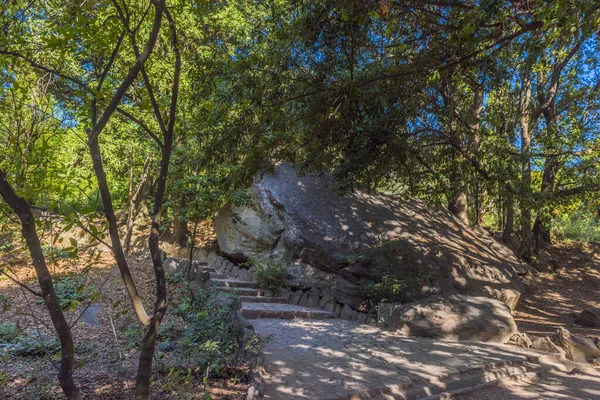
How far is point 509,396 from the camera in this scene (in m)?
4.21

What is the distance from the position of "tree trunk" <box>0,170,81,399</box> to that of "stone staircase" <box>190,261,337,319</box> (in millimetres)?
4136

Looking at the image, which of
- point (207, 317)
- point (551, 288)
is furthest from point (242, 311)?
point (551, 288)

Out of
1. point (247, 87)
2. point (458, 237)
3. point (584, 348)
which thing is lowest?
point (584, 348)

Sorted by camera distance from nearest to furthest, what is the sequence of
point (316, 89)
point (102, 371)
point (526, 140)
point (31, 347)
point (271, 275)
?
point (102, 371) → point (316, 89) → point (31, 347) → point (271, 275) → point (526, 140)

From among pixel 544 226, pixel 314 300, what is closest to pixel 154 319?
pixel 314 300

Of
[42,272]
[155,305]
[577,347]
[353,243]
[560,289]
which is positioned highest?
[353,243]

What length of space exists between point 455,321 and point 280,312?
10.0 feet

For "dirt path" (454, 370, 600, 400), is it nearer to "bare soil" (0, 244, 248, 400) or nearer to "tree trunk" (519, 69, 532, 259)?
"bare soil" (0, 244, 248, 400)

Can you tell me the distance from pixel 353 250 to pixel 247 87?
5.43 meters

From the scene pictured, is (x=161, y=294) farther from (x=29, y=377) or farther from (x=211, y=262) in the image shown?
(x=211, y=262)

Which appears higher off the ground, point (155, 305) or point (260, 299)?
point (155, 305)

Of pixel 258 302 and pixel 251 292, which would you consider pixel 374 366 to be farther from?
pixel 251 292

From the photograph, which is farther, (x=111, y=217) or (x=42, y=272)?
(x=111, y=217)

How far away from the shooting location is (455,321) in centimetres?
635
